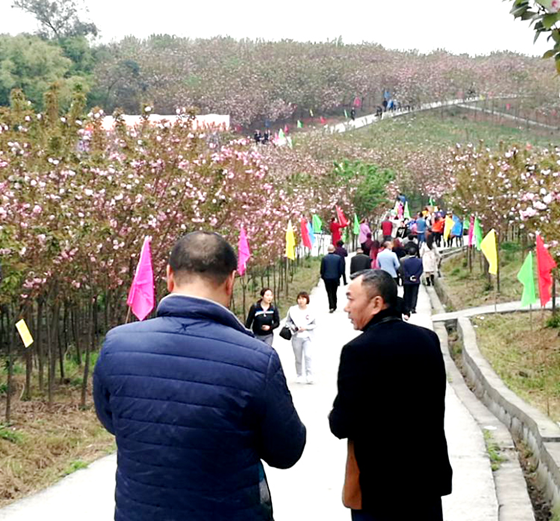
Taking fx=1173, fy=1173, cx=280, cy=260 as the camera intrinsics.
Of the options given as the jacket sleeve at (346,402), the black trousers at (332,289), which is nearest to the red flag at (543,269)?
the black trousers at (332,289)

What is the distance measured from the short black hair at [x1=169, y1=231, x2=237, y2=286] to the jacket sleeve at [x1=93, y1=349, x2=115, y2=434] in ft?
1.25

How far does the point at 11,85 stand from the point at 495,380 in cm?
5621

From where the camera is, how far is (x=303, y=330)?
15391 mm

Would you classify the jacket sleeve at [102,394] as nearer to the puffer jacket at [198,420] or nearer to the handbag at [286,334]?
the puffer jacket at [198,420]

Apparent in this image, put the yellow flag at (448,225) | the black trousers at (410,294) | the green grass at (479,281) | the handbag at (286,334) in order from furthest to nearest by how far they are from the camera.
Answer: the yellow flag at (448,225) → the green grass at (479,281) → the black trousers at (410,294) → the handbag at (286,334)

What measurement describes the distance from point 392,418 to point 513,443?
5.98 metres

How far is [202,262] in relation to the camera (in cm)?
385

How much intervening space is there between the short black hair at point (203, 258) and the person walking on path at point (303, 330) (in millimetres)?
11543

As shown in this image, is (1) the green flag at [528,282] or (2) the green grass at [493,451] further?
(1) the green flag at [528,282]

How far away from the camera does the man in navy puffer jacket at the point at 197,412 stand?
3.62 m

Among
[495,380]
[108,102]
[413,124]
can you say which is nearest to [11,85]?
[108,102]

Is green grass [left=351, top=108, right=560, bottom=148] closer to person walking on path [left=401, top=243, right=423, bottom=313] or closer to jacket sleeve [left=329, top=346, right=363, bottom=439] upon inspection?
person walking on path [left=401, top=243, right=423, bottom=313]

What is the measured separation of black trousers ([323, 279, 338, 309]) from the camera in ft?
80.6

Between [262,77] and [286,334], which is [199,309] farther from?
[262,77]
